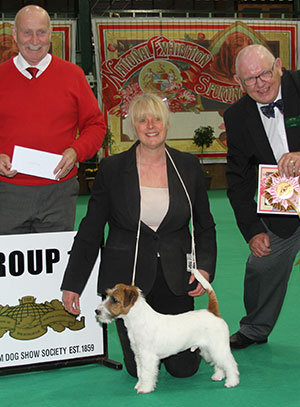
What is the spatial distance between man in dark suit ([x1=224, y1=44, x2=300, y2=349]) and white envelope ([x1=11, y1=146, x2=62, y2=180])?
1185 mm

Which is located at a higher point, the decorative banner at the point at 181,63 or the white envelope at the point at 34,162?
the decorative banner at the point at 181,63

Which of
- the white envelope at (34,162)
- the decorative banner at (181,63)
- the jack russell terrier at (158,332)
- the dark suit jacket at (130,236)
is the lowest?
the jack russell terrier at (158,332)

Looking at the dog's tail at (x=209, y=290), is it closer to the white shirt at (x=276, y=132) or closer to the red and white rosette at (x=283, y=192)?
the red and white rosette at (x=283, y=192)

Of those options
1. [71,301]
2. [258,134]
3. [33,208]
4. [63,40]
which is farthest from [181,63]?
[71,301]

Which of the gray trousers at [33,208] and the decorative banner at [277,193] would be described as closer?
the decorative banner at [277,193]

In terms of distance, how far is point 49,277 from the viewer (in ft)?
10.6

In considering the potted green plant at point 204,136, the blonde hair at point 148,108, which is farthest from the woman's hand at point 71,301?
the potted green plant at point 204,136

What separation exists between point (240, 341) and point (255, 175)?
1085 millimetres

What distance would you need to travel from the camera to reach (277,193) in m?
3.10

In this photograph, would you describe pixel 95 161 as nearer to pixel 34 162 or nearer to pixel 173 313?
pixel 34 162

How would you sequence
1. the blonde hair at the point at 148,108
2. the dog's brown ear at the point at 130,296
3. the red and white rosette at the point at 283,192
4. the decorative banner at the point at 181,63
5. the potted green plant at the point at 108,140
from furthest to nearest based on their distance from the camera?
1. the decorative banner at the point at 181,63
2. the potted green plant at the point at 108,140
3. the red and white rosette at the point at 283,192
4. the blonde hair at the point at 148,108
5. the dog's brown ear at the point at 130,296

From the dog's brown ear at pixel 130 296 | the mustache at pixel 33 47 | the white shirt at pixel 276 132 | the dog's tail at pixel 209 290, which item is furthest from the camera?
the white shirt at pixel 276 132

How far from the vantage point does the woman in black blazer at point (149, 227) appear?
118 inches

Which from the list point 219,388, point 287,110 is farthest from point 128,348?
point 287,110
